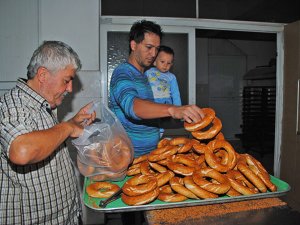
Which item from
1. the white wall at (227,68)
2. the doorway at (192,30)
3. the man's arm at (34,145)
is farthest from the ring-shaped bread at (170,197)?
the white wall at (227,68)

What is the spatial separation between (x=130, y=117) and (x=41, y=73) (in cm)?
67

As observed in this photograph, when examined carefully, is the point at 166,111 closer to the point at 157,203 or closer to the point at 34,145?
the point at 157,203

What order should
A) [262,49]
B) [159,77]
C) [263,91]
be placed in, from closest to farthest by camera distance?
1. [159,77]
2. [263,91]
3. [262,49]

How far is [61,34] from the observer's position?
9.64ft

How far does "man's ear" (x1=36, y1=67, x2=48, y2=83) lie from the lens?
1.37 m

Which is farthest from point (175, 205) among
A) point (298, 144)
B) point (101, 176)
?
point (298, 144)

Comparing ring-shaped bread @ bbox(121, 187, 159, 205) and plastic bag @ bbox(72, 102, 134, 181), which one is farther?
plastic bag @ bbox(72, 102, 134, 181)

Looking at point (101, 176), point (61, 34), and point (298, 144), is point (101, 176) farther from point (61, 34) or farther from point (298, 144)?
point (298, 144)

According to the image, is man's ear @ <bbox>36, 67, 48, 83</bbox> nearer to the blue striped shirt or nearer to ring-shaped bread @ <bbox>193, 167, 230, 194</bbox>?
the blue striped shirt

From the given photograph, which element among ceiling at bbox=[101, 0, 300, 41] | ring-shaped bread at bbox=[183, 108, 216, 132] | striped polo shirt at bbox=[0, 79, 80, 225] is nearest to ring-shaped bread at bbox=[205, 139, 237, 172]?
ring-shaped bread at bbox=[183, 108, 216, 132]

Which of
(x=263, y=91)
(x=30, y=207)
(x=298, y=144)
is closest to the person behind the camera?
(x=30, y=207)

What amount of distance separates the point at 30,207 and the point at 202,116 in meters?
1.05

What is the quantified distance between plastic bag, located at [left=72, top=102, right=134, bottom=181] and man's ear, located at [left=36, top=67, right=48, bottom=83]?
1.18 feet

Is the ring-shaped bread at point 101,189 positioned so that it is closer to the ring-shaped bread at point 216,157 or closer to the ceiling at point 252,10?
the ring-shaped bread at point 216,157
